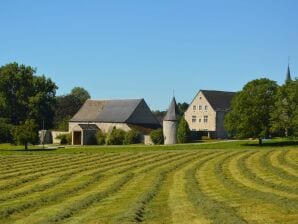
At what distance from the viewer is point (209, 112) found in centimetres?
10219

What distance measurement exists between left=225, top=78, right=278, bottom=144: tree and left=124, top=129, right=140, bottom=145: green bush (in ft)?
61.9

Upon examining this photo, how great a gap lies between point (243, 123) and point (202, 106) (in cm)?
3017

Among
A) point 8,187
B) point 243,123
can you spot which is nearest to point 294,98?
point 243,123

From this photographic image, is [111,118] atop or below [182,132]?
atop

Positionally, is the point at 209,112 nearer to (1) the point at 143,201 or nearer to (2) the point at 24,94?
(2) the point at 24,94

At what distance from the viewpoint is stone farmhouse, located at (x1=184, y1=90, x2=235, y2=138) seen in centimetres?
10106

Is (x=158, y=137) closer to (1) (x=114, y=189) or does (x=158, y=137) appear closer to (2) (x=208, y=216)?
(1) (x=114, y=189)

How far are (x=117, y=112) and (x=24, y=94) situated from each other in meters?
24.3

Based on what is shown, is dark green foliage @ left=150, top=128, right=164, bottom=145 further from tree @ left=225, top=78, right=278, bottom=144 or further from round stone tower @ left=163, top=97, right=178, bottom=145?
Result: tree @ left=225, top=78, right=278, bottom=144

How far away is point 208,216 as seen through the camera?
16.0 m

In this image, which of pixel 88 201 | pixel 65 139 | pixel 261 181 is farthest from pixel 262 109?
pixel 88 201

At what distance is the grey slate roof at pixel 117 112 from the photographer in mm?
99062

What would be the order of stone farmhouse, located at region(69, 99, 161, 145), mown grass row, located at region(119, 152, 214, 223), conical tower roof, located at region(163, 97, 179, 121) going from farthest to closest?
stone farmhouse, located at region(69, 99, 161, 145)
conical tower roof, located at region(163, 97, 179, 121)
mown grass row, located at region(119, 152, 214, 223)

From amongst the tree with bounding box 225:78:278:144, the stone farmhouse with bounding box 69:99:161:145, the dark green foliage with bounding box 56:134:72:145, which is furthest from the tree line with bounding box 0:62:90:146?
the tree with bounding box 225:78:278:144
